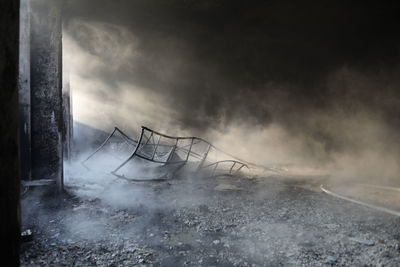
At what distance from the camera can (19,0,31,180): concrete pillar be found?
443cm

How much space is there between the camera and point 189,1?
934 cm

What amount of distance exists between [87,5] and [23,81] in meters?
5.84

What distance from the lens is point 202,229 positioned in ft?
12.7

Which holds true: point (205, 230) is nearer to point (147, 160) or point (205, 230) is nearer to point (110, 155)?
point (147, 160)

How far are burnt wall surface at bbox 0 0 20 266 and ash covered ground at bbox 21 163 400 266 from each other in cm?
186

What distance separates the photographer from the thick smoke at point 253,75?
952 cm

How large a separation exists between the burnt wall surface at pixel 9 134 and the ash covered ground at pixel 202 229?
1.86 m

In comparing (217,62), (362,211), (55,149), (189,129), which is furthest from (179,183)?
(217,62)

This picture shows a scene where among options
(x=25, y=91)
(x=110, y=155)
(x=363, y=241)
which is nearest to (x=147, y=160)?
(x=110, y=155)

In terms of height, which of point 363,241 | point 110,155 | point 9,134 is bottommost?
point 110,155

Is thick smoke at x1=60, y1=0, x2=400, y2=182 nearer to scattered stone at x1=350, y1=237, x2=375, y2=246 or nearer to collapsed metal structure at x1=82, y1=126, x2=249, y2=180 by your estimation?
collapsed metal structure at x1=82, y1=126, x2=249, y2=180

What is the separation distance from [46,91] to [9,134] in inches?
151

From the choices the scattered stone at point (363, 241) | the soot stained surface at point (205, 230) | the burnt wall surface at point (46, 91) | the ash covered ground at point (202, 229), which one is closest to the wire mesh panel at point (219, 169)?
the ash covered ground at point (202, 229)

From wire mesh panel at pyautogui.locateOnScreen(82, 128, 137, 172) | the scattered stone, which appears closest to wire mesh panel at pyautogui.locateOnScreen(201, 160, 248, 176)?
wire mesh panel at pyautogui.locateOnScreen(82, 128, 137, 172)
